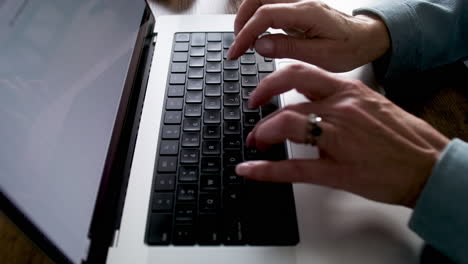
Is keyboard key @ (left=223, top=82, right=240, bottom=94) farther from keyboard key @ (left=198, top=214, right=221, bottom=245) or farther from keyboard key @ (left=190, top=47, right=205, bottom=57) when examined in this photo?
keyboard key @ (left=198, top=214, right=221, bottom=245)

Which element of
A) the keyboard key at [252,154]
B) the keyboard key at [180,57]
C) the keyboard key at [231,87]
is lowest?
the keyboard key at [252,154]

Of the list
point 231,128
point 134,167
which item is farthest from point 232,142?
point 134,167

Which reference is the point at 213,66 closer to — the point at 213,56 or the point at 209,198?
→ the point at 213,56

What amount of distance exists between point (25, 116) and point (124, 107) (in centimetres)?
14

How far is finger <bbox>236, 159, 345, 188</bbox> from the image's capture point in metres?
0.32

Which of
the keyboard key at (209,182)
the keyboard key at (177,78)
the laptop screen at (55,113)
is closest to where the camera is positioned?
the laptop screen at (55,113)

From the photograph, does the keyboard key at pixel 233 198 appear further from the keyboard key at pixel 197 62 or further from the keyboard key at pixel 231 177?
the keyboard key at pixel 197 62

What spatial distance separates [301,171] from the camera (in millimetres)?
322

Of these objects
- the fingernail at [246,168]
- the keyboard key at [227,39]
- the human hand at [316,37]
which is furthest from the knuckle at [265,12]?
the fingernail at [246,168]

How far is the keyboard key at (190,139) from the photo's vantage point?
16.2 inches

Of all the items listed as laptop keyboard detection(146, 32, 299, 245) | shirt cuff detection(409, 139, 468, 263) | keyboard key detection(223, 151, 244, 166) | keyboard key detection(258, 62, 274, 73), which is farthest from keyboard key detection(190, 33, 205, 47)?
→ shirt cuff detection(409, 139, 468, 263)

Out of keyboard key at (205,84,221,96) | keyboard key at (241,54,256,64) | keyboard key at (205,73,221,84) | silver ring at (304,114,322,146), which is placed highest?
silver ring at (304,114,322,146)

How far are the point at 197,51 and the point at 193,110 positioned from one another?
0.39 ft

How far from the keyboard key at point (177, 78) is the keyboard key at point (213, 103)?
53mm
